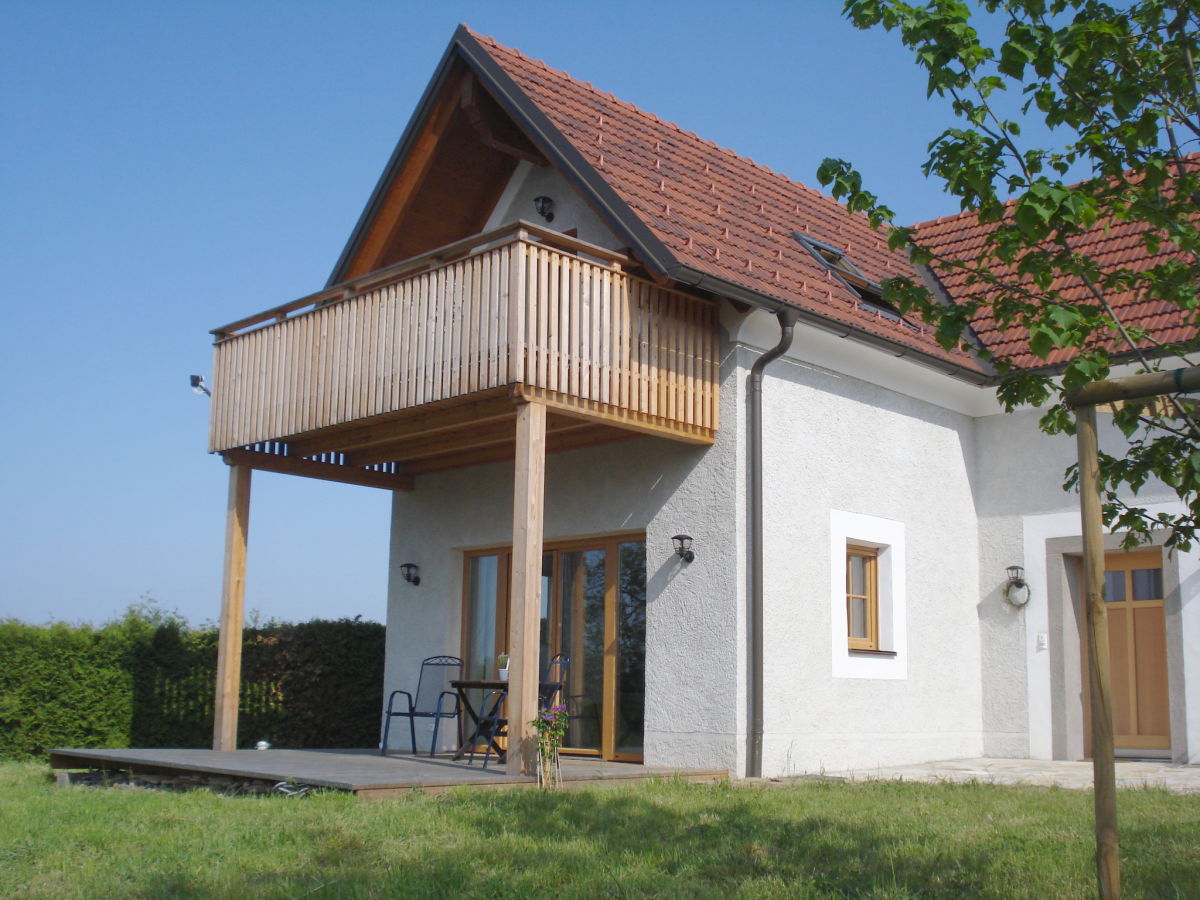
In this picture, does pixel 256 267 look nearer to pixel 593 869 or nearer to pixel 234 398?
pixel 234 398

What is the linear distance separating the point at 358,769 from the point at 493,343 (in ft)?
10.6

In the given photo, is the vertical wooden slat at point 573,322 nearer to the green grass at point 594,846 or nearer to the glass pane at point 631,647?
the glass pane at point 631,647

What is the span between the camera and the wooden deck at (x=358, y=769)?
317 inches

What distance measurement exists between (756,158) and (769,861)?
418 inches

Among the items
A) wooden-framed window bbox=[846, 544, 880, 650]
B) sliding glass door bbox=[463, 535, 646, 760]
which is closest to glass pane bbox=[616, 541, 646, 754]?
sliding glass door bbox=[463, 535, 646, 760]

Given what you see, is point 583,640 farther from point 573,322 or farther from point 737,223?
point 737,223

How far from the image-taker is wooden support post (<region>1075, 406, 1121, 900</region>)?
4.45 m

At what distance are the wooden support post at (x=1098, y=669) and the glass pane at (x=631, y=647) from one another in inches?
268

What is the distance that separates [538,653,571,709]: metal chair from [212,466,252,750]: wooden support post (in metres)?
2.90

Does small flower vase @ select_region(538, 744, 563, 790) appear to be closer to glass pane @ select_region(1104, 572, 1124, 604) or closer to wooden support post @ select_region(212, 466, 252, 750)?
wooden support post @ select_region(212, 466, 252, 750)

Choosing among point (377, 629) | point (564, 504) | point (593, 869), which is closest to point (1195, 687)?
point (564, 504)

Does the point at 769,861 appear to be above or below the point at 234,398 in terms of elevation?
below

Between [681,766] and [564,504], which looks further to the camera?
[564,504]

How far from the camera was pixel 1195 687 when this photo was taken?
11383 millimetres
